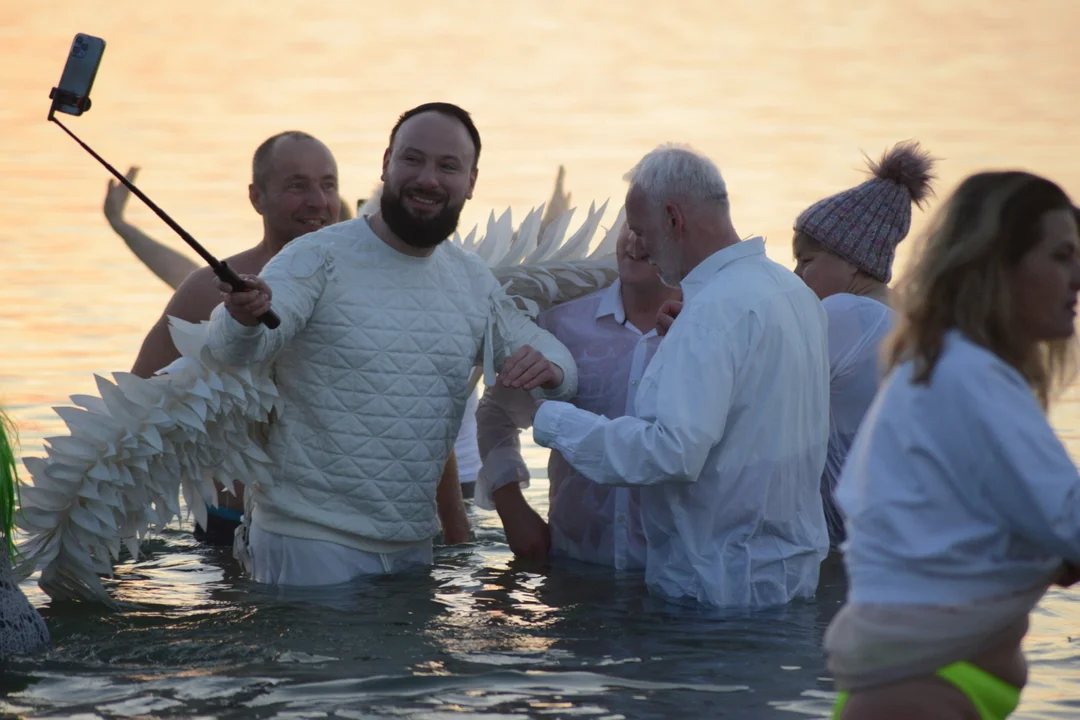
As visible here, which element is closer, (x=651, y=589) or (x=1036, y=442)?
(x=1036, y=442)

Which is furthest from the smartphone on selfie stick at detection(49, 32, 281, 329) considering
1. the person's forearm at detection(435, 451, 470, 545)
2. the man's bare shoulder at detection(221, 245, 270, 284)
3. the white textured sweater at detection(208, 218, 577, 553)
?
the person's forearm at detection(435, 451, 470, 545)

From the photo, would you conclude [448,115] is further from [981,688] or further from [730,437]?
[981,688]

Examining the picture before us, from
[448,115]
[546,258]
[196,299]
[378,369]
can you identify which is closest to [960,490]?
[378,369]

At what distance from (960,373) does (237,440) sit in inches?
143

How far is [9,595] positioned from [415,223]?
79.0 inches

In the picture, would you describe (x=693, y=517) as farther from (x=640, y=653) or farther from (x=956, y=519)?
(x=956, y=519)

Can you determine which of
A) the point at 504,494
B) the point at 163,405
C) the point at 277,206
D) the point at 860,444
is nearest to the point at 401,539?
the point at 504,494

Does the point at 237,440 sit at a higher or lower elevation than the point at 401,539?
higher

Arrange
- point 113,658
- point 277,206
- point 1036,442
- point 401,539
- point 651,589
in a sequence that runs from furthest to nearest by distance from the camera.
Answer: point 277,206 → point 401,539 → point 651,589 → point 113,658 → point 1036,442

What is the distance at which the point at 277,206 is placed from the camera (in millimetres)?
7633

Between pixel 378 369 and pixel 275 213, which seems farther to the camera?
pixel 275 213

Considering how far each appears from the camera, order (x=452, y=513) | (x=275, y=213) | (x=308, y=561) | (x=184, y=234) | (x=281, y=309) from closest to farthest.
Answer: (x=184, y=234) < (x=281, y=309) < (x=308, y=561) < (x=275, y=213) < (x=452, y=513)

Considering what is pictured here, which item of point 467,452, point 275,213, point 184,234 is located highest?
point 275,213

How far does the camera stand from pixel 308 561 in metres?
6.39
